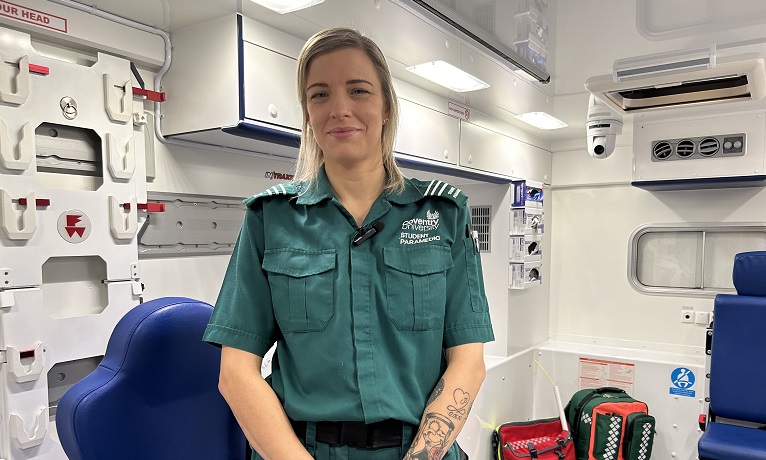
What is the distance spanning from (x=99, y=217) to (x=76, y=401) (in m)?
1.10

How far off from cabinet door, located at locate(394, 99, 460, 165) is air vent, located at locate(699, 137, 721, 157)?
7.34ft

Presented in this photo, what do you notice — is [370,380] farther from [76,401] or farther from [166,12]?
[166,12]

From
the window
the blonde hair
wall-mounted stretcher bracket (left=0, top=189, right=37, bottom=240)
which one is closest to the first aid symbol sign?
wall-mounted stretcher bracket (left=0, top=189, right=37, bottom=240)

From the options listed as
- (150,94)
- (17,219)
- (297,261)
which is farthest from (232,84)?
(297,261)

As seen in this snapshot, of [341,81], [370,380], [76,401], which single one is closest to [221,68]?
[341,81]

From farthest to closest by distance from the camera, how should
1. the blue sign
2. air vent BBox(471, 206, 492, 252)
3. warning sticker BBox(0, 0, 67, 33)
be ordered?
air vent BBox(471, 206, 492, 252) → the blue sign → warning sticker BBox(0, 0, 67, 33)

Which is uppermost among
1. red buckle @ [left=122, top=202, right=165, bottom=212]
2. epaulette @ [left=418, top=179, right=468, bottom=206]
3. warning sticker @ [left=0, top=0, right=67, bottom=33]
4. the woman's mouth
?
warning sticker @ [left=0, top=0, right=67, bottom=33]

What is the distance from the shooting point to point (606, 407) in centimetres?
420

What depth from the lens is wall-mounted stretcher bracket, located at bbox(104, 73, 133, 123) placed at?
2.18m

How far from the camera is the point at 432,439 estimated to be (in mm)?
1179

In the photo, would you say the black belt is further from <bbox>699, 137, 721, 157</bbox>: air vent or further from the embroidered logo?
<bbox>699, 137, 721, 157</bbox>: air vent

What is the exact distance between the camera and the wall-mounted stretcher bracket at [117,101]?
85.8 inches

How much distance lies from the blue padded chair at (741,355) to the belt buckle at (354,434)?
2.99 metres

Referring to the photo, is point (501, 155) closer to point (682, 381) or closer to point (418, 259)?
point (682, 381)
